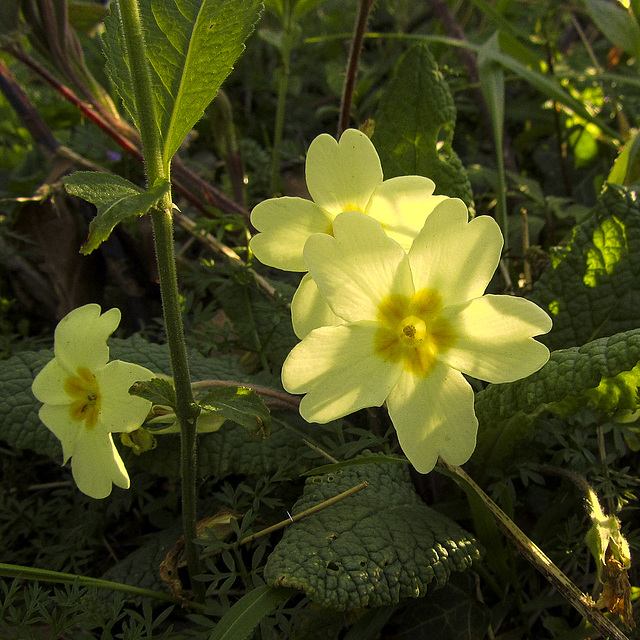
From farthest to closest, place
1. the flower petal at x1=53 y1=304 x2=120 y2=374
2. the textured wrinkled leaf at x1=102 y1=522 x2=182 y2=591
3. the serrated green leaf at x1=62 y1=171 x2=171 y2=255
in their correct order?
the textured wrinkled leaf at x1=102 y1=522 x2=182 y2=591
the flower petal at x1=53 y1=304 x2=120 y2=374
the serrated green leaf at x1=62 y1=171 x2=171 y2=255

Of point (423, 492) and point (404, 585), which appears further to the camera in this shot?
point (423, 492)

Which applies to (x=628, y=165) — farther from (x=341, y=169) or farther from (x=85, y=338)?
(x=85, y=338)

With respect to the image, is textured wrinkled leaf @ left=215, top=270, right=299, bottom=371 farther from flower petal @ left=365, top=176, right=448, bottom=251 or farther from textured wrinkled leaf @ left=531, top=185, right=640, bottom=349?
textured wrinkled leaf @ left=531, top=185, right=640, bottom=349

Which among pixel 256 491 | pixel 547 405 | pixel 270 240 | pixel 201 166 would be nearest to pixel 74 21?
pixel 201 166

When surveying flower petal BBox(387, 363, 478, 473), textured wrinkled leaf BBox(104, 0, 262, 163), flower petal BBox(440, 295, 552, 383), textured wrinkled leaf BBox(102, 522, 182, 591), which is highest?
textured wrinkled leaf BBox(104, 0, 262, 163)

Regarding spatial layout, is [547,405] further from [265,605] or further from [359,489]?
[265,605]

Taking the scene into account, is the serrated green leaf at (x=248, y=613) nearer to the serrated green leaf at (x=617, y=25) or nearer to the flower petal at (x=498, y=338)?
the flower petal at (x=498, y=338)

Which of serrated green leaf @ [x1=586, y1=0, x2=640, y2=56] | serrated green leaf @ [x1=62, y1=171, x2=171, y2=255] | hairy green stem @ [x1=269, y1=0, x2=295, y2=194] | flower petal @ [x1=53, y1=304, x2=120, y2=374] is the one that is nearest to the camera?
serrated green leaf @ [x1=62, y1=171, x2=171, y2=255]

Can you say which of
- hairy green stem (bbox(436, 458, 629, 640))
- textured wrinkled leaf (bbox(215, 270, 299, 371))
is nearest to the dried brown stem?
textured wrinkled leaf (bbox(215, 270, 299, 371))
